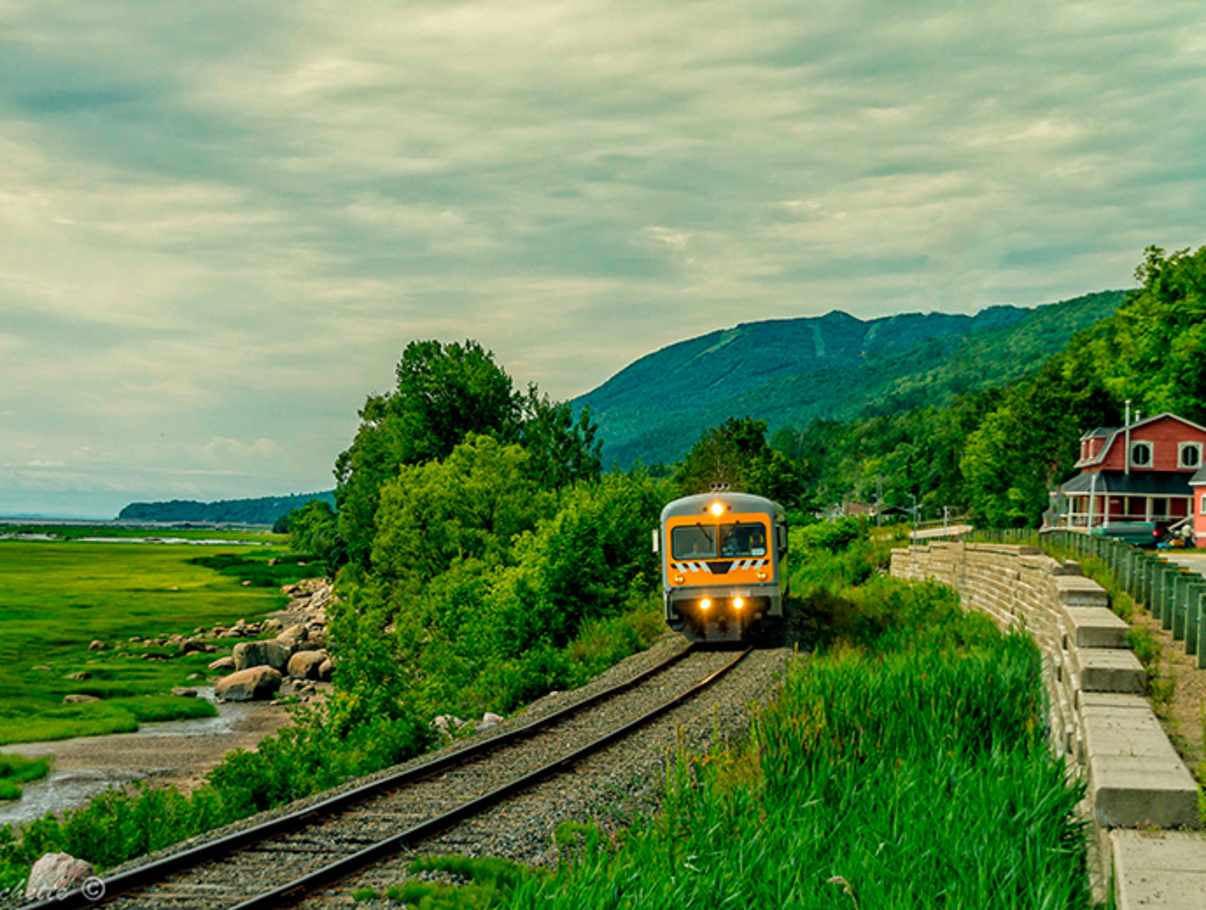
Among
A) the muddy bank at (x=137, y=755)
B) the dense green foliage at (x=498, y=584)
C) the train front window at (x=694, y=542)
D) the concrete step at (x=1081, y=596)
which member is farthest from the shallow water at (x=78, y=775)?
the concrete step at (x=1081, y=596)

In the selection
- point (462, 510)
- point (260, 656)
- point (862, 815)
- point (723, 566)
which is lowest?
point (260, 656)

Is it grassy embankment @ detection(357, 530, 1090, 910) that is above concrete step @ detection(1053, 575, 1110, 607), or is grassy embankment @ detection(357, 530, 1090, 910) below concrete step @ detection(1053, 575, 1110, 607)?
below

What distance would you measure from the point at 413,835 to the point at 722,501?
16.0m

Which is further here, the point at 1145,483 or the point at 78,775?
the point at 1145,483

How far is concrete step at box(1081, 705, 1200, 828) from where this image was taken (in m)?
6.12

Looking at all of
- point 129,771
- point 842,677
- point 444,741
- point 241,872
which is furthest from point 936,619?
point 129,771

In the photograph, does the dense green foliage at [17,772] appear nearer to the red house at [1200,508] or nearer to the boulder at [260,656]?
the boulder at [260,656]

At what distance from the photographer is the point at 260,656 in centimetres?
5638

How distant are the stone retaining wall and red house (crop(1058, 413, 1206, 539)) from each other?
57.7 m

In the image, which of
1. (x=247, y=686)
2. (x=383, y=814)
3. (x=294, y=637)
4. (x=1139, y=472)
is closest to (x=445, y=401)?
(x=294, y=637)

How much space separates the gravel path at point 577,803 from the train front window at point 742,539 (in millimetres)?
8119

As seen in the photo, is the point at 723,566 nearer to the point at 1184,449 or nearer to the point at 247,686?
the point at 247,686

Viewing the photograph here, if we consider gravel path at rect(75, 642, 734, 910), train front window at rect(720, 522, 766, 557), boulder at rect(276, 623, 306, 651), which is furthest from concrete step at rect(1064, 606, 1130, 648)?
boulder at rect(276, 623, 306, 651)

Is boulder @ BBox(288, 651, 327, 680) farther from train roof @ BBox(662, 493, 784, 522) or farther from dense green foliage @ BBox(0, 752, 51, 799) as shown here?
train roof @ BBox(662, 493, 784, 522)
